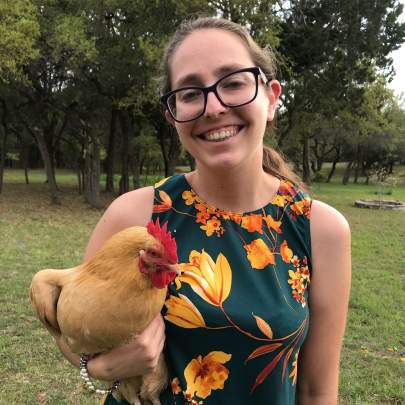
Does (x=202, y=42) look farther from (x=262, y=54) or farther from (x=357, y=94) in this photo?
(x=357, y=94)

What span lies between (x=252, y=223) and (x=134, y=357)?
69 centimetres

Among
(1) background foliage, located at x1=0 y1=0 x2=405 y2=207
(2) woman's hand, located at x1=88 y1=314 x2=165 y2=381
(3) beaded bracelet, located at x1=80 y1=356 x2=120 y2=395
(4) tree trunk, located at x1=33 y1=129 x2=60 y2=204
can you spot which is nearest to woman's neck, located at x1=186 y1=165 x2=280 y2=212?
(2) woman's hand, located at x1=88 y1=314 x2=165 y2=381

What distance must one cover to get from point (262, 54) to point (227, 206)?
69cm

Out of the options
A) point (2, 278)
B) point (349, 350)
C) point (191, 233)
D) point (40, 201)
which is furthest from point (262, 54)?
point (40, 201)

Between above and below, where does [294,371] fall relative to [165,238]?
below

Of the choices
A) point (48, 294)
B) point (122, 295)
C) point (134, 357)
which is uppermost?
point (122, 295)

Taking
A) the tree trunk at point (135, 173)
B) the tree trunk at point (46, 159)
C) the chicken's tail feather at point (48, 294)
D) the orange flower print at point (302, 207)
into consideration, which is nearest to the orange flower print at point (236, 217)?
the orange flower print at point (302, 207)

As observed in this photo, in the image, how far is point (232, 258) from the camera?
5.42ft

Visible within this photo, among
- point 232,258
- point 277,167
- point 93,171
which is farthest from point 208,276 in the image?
point 93,171

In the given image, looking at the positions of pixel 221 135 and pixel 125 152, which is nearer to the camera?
pixel 221 135

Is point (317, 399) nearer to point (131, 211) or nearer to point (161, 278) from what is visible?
point (161, 278)

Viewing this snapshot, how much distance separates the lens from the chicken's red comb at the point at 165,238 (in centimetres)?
154

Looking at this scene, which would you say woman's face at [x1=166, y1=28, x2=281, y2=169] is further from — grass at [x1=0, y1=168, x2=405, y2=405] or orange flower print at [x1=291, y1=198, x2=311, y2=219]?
grass at [x1=0, y1=168, x2=405, y2=405]

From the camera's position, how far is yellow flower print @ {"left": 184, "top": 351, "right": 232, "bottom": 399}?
5.16ft
